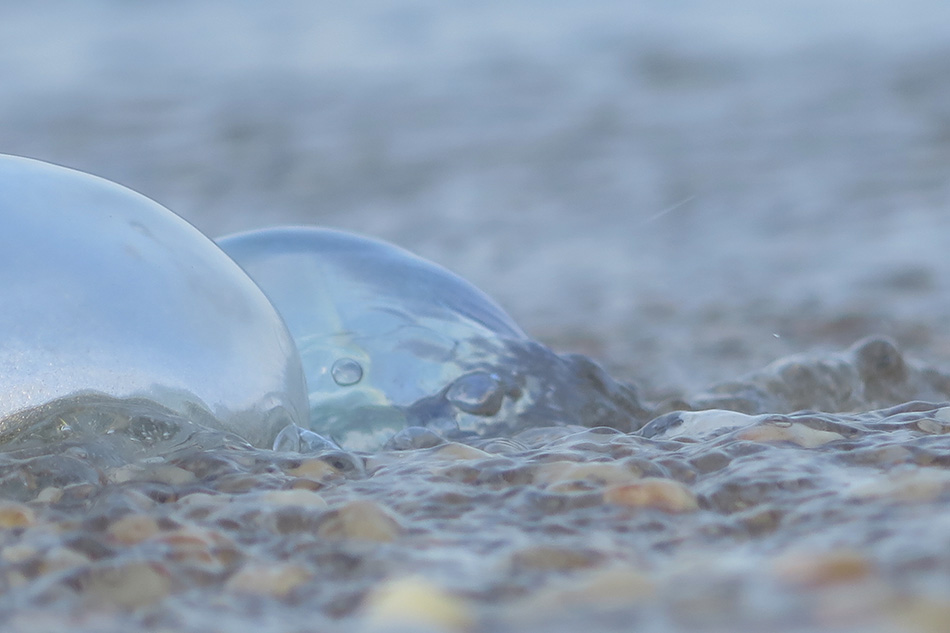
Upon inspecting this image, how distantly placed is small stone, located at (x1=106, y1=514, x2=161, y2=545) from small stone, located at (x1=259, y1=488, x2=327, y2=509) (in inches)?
6.2

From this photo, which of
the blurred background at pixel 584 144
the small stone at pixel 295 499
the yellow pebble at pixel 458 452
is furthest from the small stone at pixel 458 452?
the blurred background at pixel 584 144

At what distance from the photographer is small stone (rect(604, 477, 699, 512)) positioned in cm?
144

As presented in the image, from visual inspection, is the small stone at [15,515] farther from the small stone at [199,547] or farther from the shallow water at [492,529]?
the small stone at [199,547]

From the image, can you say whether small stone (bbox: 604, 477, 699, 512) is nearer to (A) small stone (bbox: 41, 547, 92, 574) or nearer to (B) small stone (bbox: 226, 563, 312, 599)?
(B) small stone (bbox: 226, 563, 312, 599)

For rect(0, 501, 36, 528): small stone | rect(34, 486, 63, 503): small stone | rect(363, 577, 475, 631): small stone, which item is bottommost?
rect(363, 577, 475, 631): small stone

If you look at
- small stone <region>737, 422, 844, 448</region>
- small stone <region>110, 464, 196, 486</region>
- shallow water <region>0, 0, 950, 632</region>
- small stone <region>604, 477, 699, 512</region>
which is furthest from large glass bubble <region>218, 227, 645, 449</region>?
small stone <region>604, 477, 699, 512</region>

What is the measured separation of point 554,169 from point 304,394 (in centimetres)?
499

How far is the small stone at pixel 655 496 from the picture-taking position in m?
1.44

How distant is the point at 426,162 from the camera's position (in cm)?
706

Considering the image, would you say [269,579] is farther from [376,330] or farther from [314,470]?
[376,330]

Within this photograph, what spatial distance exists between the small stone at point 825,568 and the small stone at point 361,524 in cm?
48

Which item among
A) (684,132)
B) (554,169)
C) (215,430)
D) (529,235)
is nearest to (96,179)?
(215,430)

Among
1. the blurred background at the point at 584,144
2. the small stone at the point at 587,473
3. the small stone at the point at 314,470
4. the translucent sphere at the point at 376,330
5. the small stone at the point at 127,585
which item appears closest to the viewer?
the small stone at the point at 127,585

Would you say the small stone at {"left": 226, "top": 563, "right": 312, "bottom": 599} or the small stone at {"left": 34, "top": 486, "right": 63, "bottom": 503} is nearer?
the small stone at {"left": 226, "top": 563, "right": 312, "bottom": 599}
